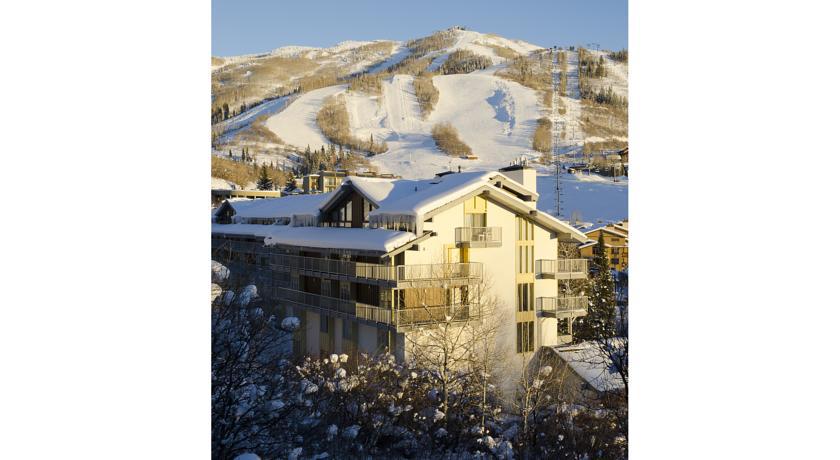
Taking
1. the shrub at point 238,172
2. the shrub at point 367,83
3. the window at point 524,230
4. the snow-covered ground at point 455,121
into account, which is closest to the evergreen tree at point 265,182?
the shrub at point 238,172

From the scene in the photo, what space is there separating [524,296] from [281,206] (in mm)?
1797

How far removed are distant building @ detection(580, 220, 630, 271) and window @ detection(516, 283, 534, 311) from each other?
0.67m

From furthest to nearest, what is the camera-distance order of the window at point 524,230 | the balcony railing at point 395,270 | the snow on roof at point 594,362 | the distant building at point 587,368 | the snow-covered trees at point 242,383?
the snow on roof at point 594,362, the distant building at point 587,368, the window at point 524,230, the balcony railing at point 395,270, the snow-covered trees at point 242,383

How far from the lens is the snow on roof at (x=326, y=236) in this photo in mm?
5031

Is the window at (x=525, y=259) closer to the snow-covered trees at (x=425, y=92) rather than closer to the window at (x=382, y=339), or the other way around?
the window at (x=382, y=339)

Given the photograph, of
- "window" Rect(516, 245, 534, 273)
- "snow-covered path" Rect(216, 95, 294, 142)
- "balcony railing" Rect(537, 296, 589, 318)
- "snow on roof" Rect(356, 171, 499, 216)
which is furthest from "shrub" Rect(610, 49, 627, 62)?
"snow-covered path" Rect(216, 95, 294, 142)

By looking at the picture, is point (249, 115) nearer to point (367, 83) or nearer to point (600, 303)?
point (367, 83)

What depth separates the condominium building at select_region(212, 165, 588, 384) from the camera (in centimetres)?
506

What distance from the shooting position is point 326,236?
17.3 feet

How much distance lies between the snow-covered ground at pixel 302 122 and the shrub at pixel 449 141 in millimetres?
799
